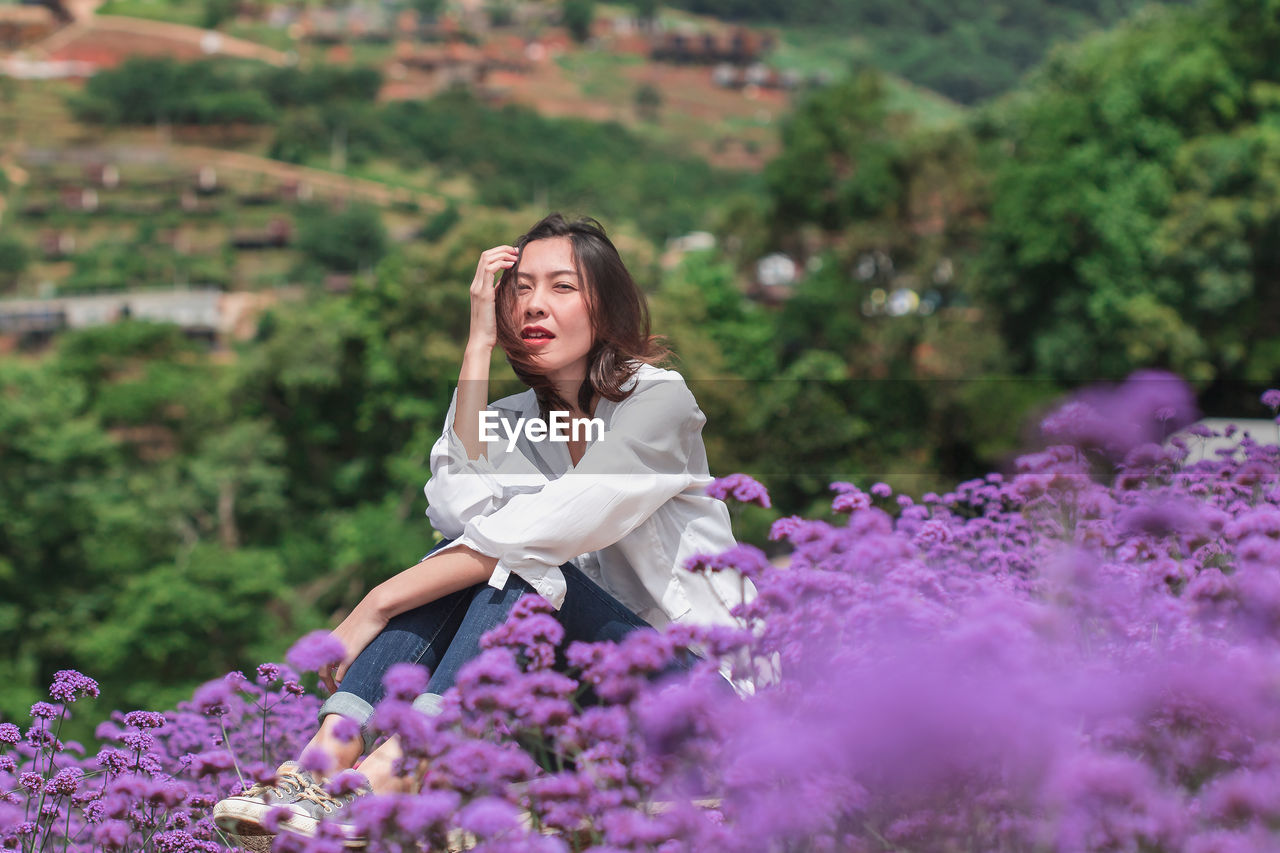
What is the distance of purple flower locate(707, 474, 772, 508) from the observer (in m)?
2.13

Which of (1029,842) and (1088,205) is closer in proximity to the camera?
(1029,842)

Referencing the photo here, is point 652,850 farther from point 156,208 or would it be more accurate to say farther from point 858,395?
point 156,208

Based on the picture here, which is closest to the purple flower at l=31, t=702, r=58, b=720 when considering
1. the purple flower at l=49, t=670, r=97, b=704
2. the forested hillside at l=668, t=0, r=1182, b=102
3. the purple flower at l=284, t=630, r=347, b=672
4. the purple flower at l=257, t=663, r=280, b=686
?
the purple flower at l=49, t=670, r=97, b=704

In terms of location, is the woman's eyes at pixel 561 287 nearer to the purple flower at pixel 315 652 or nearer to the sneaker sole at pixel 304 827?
the purple flower at pixel 315 652

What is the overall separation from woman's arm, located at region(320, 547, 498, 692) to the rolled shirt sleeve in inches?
1.3

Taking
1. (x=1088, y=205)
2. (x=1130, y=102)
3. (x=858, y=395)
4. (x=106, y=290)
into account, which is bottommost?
(x=106, y=290)

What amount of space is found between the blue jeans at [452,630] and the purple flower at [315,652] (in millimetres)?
218

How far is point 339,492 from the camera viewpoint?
28.4 meters

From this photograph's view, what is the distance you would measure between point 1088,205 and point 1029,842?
60.5 ft

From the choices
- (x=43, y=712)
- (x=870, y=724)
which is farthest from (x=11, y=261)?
(x=870, y=724)

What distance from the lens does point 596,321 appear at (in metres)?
2.66

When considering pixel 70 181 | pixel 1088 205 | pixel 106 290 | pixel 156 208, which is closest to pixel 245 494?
pixel 1088 205

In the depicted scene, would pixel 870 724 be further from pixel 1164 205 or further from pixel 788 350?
pixel 788 350

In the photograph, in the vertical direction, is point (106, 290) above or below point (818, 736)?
below
